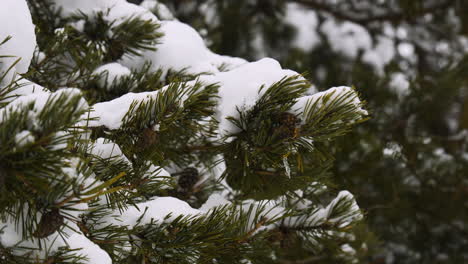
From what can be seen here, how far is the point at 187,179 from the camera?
1868mm

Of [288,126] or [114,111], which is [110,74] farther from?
[288,126]

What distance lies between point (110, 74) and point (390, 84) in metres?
2.35

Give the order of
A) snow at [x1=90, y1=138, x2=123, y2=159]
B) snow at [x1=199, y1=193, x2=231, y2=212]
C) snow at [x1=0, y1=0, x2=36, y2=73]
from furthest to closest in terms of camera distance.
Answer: snow at [x1=199, y1=193, x2=231, y2=212] < snow at [x1=90, y1=138, x2=123, y2=159] < snow at [x1=0, y1=0, x2=36, y2=73]

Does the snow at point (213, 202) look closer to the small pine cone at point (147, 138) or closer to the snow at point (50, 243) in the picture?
the small pine cone at point (147, 138)

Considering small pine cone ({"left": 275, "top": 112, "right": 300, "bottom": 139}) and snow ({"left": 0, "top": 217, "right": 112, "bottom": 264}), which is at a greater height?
small pine cone ({"left": 275, "top": 112, "right": 300, "bottom": 139})

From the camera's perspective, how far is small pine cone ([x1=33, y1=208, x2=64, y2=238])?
2.98 ft

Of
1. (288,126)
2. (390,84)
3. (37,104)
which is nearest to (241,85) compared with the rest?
(288,126)

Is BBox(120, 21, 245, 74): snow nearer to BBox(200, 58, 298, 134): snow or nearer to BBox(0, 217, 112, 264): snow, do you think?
BBox(200, 58, 298, 134): snow

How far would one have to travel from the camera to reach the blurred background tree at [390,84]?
10.4 ft

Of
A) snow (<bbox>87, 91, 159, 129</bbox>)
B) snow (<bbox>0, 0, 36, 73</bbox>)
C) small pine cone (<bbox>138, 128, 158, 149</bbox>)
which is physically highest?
snow (<bbox>0, 0, 36, 73</bbox>)

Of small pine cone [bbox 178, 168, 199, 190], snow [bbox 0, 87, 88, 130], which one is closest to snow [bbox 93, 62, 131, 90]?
small pine cone [bbox 178, 168, 199, 190]

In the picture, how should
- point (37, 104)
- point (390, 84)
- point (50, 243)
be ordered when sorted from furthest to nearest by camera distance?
point (390, 84) < point (50, 243) < point (37, 104)

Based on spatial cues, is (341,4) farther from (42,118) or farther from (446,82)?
(42,118)

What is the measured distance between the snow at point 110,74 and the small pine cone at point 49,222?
34.4 inches
